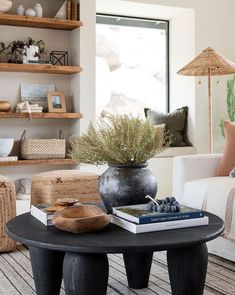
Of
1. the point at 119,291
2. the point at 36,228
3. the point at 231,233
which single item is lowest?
the point at 119,291

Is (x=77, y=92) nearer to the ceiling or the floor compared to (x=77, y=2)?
nearer to the floor

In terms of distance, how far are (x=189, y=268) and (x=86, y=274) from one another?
0.43 m

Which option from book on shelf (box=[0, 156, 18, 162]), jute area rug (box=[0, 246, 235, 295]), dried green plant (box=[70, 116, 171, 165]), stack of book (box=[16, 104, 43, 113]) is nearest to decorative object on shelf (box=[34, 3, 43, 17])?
stack of book (box=[16, 104, 43, 113])

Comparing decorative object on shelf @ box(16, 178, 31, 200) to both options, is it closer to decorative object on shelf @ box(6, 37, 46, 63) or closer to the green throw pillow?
decorative object on shelf @ box(6, 37, 46, 63)

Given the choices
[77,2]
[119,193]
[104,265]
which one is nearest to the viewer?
[104,265]

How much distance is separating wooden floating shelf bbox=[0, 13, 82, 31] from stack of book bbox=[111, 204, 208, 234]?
272cm

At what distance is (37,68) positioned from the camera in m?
4.34

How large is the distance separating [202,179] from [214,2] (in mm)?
2610

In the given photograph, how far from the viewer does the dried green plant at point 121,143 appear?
218cm

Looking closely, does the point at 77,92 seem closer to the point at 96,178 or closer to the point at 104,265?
the point at 96,178

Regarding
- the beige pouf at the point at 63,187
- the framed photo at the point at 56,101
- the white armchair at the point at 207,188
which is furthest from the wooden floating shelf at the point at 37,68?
the white armchair at the point at 207,188

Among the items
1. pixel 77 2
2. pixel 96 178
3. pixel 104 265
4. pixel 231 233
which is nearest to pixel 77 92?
pixel 77 2

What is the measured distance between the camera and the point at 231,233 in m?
2.82

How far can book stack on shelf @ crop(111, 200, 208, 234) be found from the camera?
189 centimetres
